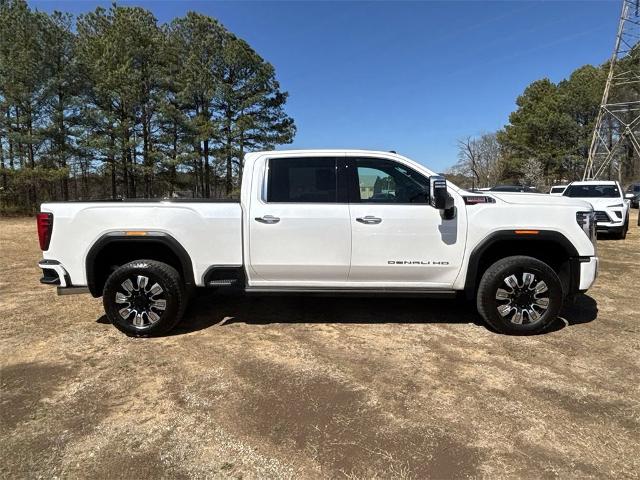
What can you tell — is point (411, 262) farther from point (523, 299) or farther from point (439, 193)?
point (523, 299)

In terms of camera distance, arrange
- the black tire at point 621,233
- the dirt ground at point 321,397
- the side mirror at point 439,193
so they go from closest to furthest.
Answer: the dirt ground at point 321,397
the side mirror at point 439,193
the black tire at point 621,233

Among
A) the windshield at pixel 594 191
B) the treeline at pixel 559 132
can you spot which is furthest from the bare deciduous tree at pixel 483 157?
the windshield at pixel 594 191

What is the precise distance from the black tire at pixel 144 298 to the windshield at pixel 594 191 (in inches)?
511

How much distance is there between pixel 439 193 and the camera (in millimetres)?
4254

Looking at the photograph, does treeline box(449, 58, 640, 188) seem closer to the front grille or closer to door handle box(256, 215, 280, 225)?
the front grille

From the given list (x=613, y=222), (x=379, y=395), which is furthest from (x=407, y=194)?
(x=613, y=222)

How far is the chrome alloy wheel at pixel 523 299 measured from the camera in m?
4.48

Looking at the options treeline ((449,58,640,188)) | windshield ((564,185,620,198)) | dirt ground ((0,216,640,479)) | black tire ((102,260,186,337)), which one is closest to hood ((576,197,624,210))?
windshield ((564,185,620,198))

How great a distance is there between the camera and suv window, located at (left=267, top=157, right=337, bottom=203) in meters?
4.62

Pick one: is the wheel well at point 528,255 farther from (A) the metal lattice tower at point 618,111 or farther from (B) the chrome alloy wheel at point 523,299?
(A) the metal lattice tower at point 618,111

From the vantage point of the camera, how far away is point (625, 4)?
961 inches

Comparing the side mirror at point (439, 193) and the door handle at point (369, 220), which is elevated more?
the side mirror at point (439, 193)

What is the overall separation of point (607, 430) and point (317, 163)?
340 centimetres

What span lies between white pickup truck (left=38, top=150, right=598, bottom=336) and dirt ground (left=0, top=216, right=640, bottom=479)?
0.48m
